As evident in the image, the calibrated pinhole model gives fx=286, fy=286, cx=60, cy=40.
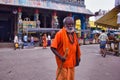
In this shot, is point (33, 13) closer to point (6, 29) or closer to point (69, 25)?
point (6, 29)

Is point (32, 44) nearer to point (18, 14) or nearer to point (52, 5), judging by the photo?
point (18, 14)

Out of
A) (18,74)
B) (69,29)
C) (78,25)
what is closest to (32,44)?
(78,25)

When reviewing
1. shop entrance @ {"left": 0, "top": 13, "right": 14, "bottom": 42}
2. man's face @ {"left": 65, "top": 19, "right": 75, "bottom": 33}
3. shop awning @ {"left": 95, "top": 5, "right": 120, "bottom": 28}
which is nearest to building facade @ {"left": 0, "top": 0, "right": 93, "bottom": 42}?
shop entrance @ {"left": 0, "top": 13, "right": 14, "bottom": 42}

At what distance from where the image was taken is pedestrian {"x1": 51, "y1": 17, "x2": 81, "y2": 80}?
5500 millimetres

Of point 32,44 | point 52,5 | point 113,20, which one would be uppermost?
point 52,5

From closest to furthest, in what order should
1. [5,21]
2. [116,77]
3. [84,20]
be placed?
[116,77], [5,21], [84,20]

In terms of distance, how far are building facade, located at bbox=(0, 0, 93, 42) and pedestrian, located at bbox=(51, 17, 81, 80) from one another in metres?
24.5

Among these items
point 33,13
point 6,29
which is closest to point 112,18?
point 33,13

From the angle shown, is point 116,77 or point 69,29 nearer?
point 69,29

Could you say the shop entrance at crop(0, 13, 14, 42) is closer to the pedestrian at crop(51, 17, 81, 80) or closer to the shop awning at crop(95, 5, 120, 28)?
the shop awning at crop(95, 5, 120, 28)

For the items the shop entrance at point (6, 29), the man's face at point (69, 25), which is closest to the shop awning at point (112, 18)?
the man's face at point (69, 25)

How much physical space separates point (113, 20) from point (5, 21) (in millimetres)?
25725

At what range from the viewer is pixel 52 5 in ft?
115

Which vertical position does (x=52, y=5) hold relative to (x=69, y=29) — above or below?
above
